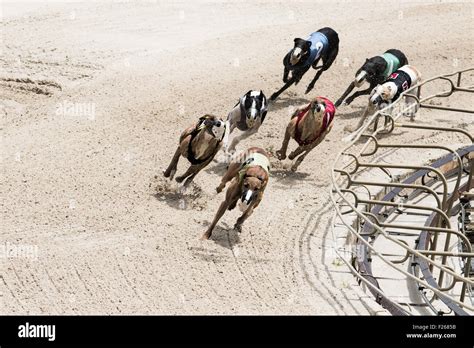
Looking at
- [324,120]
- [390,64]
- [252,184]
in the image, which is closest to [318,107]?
[324,120]

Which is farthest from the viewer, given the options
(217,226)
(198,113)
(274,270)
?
(198,113)

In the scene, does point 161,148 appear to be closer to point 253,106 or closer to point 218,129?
point 253,106

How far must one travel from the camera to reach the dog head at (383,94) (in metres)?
13.0

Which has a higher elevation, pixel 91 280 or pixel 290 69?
pixel 290 69

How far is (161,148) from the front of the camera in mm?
12383

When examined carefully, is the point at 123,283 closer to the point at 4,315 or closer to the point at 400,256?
the point at 4,315

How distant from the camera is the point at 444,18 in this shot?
59.6 feet

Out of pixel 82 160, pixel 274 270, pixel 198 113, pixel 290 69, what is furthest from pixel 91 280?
pixel 290 69

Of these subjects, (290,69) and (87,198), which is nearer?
(87,198)

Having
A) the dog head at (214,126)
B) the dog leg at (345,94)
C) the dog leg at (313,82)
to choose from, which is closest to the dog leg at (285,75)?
the dog leg at (313,82)

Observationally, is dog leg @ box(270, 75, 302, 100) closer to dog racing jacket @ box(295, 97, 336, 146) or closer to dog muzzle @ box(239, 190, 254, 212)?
dog racing jacket @ box(295, 97, 336, 146)

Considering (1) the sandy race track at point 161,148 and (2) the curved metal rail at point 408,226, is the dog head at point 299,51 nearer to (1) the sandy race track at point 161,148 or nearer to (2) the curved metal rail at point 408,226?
(1) the sandy race track at point 161,148

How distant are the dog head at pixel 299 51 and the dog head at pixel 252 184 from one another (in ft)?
14.1

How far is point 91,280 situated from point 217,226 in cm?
188
